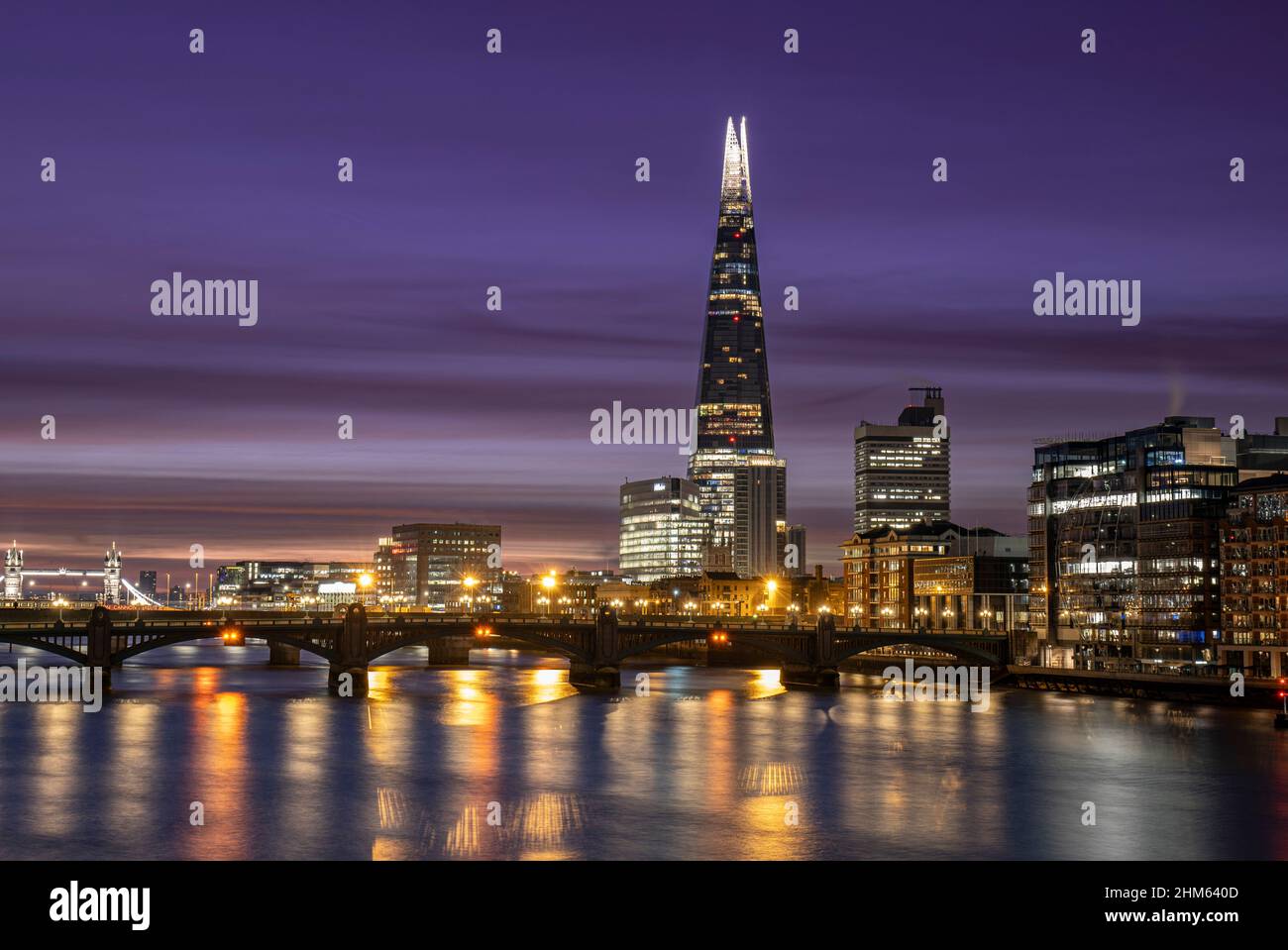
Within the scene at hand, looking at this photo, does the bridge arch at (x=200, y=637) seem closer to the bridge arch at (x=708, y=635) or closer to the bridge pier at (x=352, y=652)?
the bridge pier at (x=352, y=652)

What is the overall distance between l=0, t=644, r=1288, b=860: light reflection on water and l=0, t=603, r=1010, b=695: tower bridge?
6.79 m

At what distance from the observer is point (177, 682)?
139625 mm

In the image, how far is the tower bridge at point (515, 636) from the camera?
12188 cm

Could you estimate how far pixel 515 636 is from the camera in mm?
134125

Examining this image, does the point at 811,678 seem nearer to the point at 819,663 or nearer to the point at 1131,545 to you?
the point at 819,663

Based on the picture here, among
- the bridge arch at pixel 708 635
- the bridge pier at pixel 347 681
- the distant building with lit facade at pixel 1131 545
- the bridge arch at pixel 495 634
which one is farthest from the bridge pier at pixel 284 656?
the distant building with lit facade at pixel 1131 545

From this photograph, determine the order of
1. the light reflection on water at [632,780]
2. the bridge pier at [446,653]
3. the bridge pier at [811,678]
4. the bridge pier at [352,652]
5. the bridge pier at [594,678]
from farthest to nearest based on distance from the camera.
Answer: the bridge pier at [446,653], the bridge pier at [811,678], the bridge pier at [594,678], the bridge pier at [352,652], the light reflection on water at [632,780]

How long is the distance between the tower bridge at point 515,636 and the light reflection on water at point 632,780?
6.79 meters

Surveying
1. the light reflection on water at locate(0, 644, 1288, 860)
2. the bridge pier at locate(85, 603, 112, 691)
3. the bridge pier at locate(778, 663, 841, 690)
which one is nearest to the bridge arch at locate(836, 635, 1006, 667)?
the bridge pier at locate(778, 663, 841, 690)

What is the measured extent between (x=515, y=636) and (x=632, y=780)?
2461 inches

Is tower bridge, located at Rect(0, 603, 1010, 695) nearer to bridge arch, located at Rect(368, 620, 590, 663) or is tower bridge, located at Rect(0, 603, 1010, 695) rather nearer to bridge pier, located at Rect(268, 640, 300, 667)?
bridge arch, located at Rect(368, 620, 590, 663)

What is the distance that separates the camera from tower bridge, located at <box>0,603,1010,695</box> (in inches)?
4798
